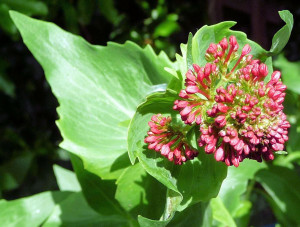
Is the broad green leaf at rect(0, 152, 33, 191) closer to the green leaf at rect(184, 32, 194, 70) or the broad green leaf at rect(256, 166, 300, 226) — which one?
the broad green leaf at rect(256, 166, 300, 226)

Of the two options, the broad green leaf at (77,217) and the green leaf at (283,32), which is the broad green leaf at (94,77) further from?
the green leaf at (283,32)

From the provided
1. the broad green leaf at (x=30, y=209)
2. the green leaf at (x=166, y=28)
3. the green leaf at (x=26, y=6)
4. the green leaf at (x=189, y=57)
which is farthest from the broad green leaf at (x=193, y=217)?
the green leaf at (x=166, y=28)

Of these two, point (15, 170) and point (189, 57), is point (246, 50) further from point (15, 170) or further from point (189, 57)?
point (15, 170)

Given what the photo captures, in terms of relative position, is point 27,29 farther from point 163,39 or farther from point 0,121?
point 0,121

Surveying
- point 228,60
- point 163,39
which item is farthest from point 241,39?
point 163,39

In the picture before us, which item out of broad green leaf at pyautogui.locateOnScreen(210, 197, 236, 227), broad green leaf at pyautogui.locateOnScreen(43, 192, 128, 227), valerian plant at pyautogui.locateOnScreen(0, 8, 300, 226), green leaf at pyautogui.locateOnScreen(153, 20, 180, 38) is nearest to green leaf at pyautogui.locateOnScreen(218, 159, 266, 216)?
valerian plant at pyautogui.locateOnScreen(0, 8, 300, 226)

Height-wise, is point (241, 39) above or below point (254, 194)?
above
